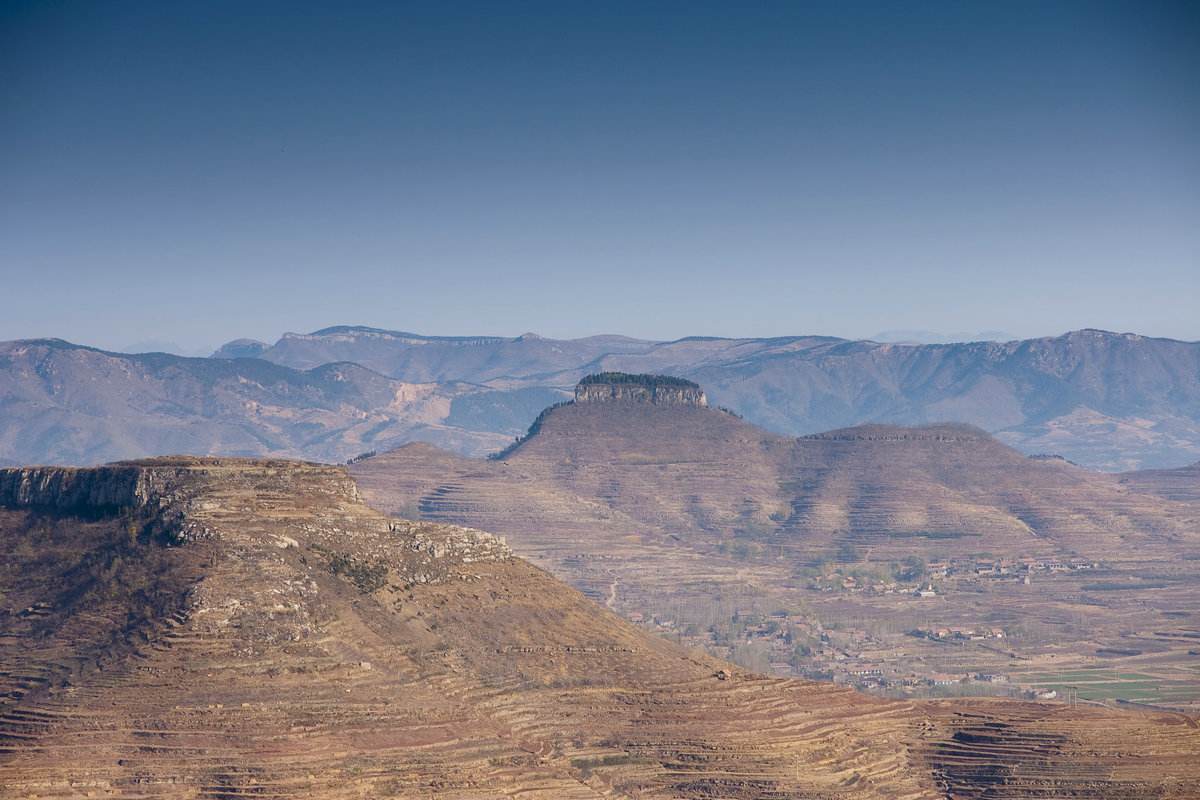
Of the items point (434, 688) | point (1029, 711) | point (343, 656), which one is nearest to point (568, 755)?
point (434, 688)

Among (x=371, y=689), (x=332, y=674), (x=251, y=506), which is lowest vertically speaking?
(x=371, y=689)

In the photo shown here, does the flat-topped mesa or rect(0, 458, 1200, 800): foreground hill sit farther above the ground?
the flat-topped mesa

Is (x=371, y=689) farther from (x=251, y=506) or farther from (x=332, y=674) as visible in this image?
(x=251, y=506)

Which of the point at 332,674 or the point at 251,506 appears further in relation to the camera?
the point at 251,506

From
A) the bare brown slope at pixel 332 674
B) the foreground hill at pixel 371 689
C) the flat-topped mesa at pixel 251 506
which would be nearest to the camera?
the bare brown slope at pixel 332 674

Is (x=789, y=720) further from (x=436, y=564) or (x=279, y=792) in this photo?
(x=279, y=792)

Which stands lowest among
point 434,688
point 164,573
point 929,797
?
point 929,797

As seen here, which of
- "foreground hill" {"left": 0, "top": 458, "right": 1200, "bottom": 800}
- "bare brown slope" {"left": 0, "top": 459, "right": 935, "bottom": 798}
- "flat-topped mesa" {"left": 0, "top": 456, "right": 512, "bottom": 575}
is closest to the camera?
"bare brown slope" {"left": 0, "top": 459, "right": 935, "bottom": 798}

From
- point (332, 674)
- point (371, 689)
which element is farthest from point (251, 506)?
Result: point (371, 689)
